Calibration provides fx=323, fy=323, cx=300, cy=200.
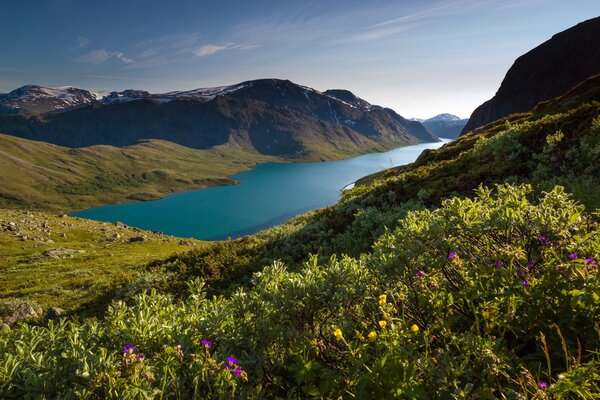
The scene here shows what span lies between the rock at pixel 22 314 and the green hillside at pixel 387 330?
1775cm

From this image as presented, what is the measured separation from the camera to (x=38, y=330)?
3803 millimetres

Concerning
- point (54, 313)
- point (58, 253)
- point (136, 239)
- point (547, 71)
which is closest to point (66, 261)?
point (58, 253)

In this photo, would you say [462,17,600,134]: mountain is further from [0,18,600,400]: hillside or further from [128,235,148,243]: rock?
[0,18,600,400]: hillside

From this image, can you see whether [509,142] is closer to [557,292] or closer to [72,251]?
[557,292]

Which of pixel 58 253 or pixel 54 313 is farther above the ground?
pixel 54 313

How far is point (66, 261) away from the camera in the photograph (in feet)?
114

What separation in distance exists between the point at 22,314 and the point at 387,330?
2266 centimetres

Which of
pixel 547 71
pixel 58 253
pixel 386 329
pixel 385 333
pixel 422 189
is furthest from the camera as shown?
pixel 547 71

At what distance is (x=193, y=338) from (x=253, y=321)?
0.81m

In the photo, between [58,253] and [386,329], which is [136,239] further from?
[386,329]

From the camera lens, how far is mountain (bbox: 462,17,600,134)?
138263 millimetres

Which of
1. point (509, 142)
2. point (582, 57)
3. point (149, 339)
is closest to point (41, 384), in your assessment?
point (149, 339)

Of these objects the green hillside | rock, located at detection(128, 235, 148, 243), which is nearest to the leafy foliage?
the green hillside

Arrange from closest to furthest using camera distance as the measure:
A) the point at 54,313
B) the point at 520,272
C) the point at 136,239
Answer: the point at 520,272
the point at 54,313
the point at 136,239
